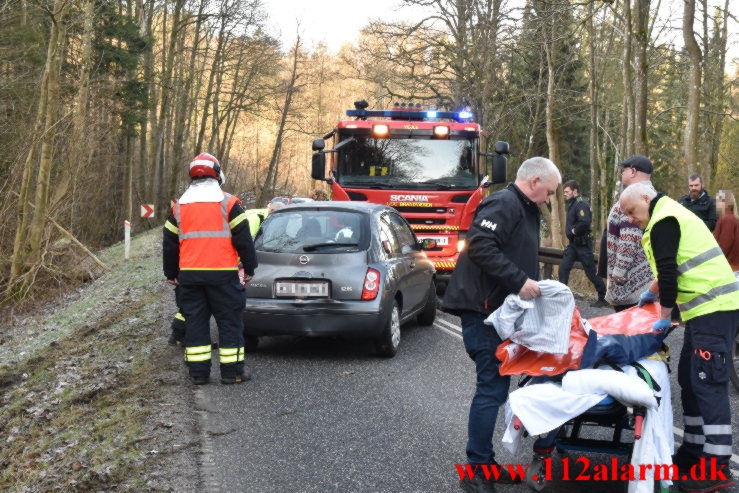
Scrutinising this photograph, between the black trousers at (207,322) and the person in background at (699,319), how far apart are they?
3.78 meters

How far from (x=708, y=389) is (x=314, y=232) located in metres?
4.72

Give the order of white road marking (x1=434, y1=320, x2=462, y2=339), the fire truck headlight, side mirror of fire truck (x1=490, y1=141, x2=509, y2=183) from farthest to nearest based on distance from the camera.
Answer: the fire truck headlight < side mirror of fire truck (x1=490, y1=141, x2=509, y2=183) < white road marking (x1=434, y1=320, x2=462, y2=339)

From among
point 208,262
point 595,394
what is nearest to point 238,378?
point 208,262

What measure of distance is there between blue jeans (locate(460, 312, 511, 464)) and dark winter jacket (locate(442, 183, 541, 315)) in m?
0.12

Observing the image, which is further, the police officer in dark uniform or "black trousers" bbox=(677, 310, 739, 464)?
the police officer in dark uniform

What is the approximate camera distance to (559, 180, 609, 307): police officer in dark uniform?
1246 centimetres

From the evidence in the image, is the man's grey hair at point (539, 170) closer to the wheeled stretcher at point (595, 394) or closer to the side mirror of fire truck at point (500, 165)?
the wheeled stretcher at point (595, 394)

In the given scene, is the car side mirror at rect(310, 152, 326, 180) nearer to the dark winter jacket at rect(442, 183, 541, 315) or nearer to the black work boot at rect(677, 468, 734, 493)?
the dark winter jacket at rect(442, 183, 541, 315)

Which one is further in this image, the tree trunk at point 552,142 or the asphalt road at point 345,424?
the tree trunk at point 552,142

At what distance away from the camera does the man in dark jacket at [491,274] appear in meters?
4.33

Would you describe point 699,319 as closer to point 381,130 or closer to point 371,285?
point 371,285

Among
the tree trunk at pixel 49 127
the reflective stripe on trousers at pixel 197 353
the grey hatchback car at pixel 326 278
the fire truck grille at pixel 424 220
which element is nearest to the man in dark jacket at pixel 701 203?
the fire truck grille at pixel 424 220

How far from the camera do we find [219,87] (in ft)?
139

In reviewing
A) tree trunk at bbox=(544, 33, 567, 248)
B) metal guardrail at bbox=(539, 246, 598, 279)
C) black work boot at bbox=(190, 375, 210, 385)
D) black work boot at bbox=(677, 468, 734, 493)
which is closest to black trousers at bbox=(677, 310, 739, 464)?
black work boot at bbox=(677, 468, 734, 493)
